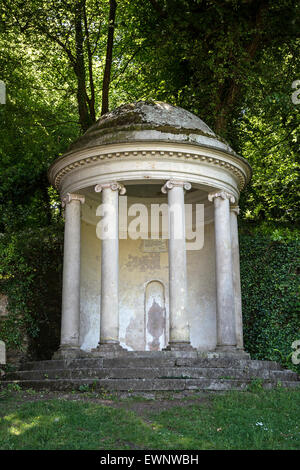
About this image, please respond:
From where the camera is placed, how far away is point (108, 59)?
19734mm

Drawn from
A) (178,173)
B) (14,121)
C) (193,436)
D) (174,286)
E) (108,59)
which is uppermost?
(108,59)

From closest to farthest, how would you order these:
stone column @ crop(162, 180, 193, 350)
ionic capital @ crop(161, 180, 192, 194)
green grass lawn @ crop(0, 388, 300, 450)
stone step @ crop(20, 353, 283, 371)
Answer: green grass lawn @ crop(0, 388, 300, 450), stone step @ crop(20, 353, 283, 371), stone column @ crop(162, 180, 193, 350), ionic capital @ crop(161, 180, 192, 194)

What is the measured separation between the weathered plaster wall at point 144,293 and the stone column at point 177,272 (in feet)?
12.8

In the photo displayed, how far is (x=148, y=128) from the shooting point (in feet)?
44.0

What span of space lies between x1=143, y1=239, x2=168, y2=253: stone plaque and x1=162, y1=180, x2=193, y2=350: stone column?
14.2 ft

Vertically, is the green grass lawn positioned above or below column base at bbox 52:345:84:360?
below

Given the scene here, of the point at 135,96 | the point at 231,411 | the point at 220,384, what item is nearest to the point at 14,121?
the point at 135,96

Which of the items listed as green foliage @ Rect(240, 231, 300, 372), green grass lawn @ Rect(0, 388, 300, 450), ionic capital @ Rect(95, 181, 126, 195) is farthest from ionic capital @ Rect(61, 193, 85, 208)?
green grass lawn @ Rect(0, 388, 300, 450)

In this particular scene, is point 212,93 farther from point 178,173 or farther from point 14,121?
point 14,121

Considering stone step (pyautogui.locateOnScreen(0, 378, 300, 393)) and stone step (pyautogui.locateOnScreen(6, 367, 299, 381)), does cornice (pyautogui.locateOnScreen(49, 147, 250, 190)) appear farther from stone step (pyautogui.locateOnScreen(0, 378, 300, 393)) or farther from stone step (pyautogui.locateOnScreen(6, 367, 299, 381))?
stone step (pyautogui.locateOnScreen(0, 378, 300, 393))

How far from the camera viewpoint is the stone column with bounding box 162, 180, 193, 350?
12578 millimetres

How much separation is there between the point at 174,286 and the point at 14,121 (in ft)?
35.7

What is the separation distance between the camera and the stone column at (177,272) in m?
12.6

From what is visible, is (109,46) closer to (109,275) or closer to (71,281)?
(71,281)
